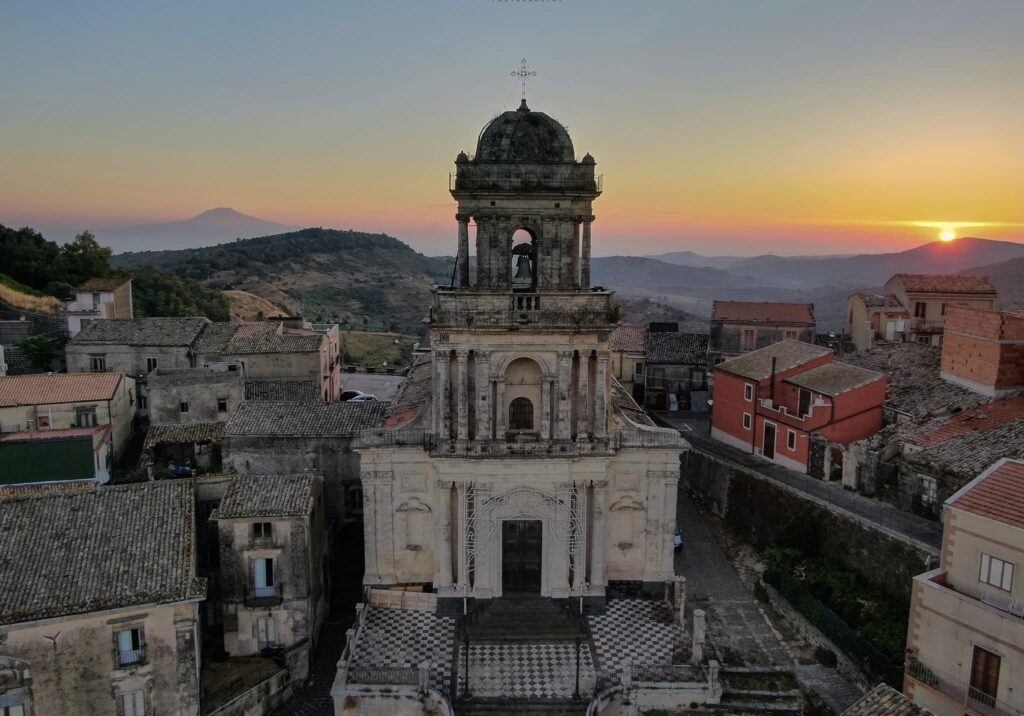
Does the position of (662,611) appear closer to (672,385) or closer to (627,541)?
(627,541)

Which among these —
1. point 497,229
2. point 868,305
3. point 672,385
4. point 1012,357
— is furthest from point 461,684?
point 868,305

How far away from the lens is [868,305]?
57.5 meters

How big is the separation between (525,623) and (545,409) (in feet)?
25.7

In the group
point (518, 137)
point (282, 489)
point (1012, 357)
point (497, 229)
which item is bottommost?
point (282, 489)

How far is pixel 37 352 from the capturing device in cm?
5144

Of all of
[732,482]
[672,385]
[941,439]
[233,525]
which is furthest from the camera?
[672,385]

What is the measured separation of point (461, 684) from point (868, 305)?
4529 centimetres

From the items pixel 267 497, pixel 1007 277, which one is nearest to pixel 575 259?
pixel 267 497

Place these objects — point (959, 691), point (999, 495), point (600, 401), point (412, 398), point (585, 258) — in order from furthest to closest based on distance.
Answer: point (412, 398)
point (585, 258)
point (600, 401)
point (999, 495)
point (959, 691)

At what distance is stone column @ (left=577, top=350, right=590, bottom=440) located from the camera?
1128 inches

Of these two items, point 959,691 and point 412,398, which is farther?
point 412,398

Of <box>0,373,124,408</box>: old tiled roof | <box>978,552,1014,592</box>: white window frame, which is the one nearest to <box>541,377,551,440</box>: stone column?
<box>978,552,1014,592</box>: white window frame

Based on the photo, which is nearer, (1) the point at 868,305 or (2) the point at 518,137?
(2) the point at 518,137

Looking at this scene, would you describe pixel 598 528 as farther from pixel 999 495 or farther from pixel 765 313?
pixel 765 313
